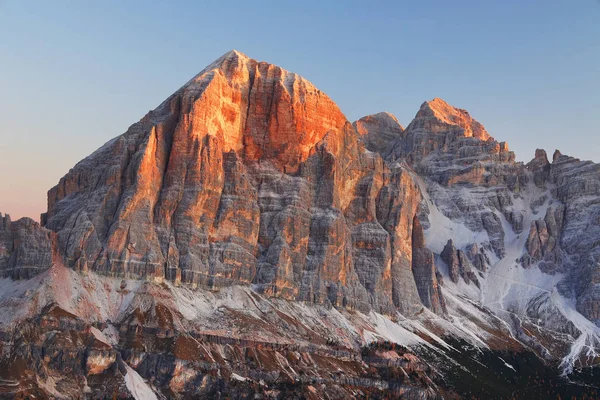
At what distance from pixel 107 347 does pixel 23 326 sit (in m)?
18.1

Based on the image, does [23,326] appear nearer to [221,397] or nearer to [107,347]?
[107,347]

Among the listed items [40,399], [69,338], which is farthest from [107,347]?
[40,399]

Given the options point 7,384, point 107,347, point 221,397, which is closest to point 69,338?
point 107,347

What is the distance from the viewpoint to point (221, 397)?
7859 inches

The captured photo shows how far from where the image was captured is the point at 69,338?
199 meters

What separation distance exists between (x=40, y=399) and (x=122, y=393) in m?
16.8

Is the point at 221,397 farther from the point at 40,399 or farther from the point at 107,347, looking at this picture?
the point at 40,399

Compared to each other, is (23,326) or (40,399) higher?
(23,326)

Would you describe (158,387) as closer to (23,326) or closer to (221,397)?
(221,397)

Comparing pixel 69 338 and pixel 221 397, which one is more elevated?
pixel 69 338

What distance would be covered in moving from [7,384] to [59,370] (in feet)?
43.7

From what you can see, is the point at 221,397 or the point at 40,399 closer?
the point at 40,399

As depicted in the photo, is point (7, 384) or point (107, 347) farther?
point (107, 347)

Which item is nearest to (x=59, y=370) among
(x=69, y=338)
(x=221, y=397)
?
(x=69, y=338)
